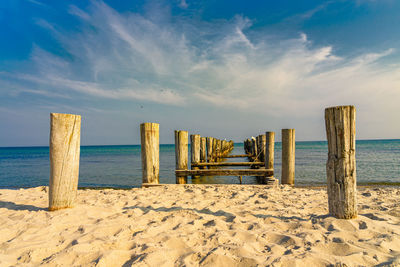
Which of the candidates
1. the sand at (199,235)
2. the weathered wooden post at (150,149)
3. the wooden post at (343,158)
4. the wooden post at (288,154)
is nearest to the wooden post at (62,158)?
the sand at (199,235)

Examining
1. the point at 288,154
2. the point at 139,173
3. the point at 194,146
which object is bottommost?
the point at 139,173

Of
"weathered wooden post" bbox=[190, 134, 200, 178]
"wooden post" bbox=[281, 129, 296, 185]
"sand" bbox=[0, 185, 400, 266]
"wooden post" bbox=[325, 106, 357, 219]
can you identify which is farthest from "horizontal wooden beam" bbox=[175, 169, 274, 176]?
"wooden post" bbox=[325, 106, 357, 219]

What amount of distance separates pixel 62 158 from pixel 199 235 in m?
2.55

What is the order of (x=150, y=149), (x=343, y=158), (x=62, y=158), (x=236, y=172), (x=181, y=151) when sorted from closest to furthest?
(x=343, y=158) → (x=62, y=158) → (x=150, y=149) → (x=236, y=172) → (x=181, y=151)

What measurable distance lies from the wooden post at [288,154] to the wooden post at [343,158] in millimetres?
3272

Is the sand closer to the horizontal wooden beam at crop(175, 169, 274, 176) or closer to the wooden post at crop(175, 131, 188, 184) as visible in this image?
the horizontal wooden beam at crop(175, 169, 274, 176)

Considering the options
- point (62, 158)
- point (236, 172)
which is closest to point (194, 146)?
point (236, 172)

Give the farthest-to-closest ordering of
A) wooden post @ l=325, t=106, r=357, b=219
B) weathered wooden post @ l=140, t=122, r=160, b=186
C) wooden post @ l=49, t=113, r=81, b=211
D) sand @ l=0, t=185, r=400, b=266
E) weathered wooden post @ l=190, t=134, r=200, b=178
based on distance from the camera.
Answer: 1. weathered wooden post @ l=190, t=134, r=200, b=178
2. weathered wooden post @ l=140, t=122, r=160, b=186
3. wooden post @ l=49, t=113, r=81, b=211
4. wooden post @ l=325, t=106, r=357, b=219
5. sand @ l=0, t=185, r=400, b=266

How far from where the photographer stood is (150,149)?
588cm

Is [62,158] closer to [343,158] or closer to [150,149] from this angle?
[150,149]

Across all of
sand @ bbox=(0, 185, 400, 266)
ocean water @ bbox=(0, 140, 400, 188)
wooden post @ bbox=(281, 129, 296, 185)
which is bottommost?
ocean water @ bbox=(0, 140, 400, 188)

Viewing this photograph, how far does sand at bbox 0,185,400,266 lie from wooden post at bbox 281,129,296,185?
2241 mm

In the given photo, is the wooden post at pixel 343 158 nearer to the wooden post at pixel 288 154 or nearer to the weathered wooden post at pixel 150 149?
the wooden post at pixel 288 154

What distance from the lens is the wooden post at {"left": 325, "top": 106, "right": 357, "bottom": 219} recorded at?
9.47ft
